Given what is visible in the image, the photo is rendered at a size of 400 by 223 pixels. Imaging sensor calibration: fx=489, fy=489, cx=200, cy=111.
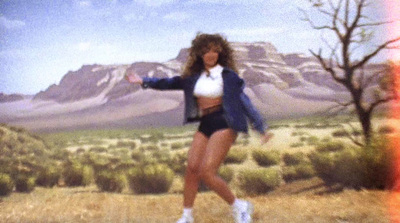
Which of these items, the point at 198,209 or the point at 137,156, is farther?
the point at 137,156

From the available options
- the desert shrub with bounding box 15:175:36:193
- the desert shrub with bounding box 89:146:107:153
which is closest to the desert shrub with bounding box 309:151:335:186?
the desert shrub with bounding box 15:175:36:193

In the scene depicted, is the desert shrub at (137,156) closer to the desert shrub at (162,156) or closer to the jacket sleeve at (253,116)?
the desert shrub at (162,156)

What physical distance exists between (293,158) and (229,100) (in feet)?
20.8

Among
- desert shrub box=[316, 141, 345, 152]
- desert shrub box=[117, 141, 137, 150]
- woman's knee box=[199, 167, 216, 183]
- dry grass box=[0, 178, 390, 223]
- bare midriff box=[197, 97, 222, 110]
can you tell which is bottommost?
desert shrub box=[117, 141, 137, 150]

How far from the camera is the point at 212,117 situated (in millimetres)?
5250

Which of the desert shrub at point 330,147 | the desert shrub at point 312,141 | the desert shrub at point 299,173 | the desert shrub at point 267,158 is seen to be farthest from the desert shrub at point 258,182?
the desert shrub at point 312,141

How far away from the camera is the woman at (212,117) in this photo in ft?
16.8

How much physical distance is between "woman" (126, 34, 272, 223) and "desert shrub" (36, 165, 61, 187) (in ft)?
17.4

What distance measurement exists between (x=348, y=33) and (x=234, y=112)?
4574mm

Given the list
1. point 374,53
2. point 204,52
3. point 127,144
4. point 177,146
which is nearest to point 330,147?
point 374,53

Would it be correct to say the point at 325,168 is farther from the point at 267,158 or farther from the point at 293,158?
the point at 267,158

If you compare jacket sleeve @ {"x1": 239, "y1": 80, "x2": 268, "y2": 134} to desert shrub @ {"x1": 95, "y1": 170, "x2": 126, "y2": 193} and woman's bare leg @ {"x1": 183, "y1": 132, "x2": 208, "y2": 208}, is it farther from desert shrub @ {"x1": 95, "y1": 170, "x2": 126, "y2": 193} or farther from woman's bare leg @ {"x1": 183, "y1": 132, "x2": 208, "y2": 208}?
desert shrub @ {"x1": 95, "y1": 170, "x2": 126, "y2": 193}

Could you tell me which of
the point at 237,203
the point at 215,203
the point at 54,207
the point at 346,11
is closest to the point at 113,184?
the point at 54,207

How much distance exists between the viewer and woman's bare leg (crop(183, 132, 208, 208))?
5207 mm
